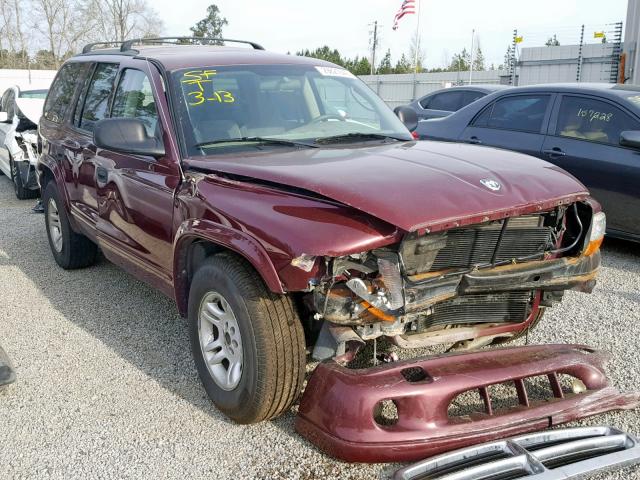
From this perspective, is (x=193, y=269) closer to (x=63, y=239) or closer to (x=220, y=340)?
(x=220, y=340)

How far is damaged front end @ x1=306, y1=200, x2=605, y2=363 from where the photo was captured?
112 inches

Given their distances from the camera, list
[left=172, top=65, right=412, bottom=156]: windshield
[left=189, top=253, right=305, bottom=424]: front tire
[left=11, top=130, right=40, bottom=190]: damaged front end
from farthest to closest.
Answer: [left=11, top=130, right=40, bottom=190]: damaged front end, [left=172, top=65, right=412, bottom=156]: windshield, [left=189, top=253, right=305, bottom=424]: front tire

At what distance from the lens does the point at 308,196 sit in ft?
9.80

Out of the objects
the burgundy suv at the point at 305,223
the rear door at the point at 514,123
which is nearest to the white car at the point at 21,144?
the burgundy suv at the point at 305,223

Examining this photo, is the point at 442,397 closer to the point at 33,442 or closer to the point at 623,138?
the point at 33,442

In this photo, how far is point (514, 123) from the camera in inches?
285

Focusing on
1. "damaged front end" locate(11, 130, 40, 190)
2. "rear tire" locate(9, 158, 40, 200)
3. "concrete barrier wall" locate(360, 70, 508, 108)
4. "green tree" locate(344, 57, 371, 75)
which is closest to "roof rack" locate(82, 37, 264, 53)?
"damaged front end" locate(11, 130, 40, 190)

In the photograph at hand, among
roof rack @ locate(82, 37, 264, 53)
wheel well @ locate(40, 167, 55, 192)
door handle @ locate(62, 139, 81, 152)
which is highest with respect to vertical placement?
roof rack @ locate(82, 37, 264, 53)

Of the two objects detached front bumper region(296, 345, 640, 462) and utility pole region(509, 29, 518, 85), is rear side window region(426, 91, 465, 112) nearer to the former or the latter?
detached front bumper region(296, 345, 640, 462)

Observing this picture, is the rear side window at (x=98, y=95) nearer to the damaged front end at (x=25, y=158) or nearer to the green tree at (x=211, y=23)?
the damaged front end at (x=25, y=158)

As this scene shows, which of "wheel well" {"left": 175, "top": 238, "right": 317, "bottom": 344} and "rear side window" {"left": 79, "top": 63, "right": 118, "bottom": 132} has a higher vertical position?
"rear side window" {"left": 79, "top": 63, "right": 118, "bottom": 132}

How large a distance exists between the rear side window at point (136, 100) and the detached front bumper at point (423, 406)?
1.89 metres

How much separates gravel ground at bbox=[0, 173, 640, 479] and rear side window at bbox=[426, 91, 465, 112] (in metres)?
6.30

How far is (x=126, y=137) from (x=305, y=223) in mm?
1436
